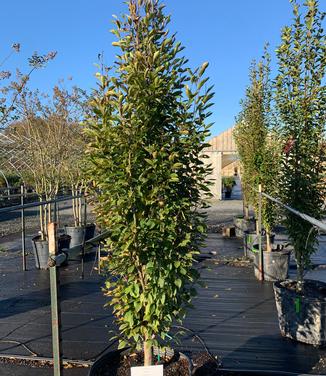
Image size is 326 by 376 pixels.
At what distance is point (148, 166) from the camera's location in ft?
6.62

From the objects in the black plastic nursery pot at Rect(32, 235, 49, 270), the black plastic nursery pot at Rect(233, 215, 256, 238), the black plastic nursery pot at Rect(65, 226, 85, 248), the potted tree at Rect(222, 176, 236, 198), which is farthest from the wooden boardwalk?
the potted tree at Rect(222, 176, 236, 198)

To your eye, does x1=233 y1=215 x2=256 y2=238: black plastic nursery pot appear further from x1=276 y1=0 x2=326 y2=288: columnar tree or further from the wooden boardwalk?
x1=276 y1=0 x2=326 y2=288: columnar tree

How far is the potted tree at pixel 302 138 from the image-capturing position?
3578mm

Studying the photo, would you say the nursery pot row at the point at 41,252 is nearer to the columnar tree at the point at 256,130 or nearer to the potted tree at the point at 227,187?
the columnar tree at the point at 256,130

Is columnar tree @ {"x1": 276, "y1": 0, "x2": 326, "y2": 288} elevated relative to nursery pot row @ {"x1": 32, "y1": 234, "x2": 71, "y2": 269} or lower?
elevated

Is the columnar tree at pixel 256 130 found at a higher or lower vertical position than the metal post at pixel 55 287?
higher

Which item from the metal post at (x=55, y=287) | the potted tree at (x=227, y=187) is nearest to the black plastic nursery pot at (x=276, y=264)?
the metal post at (x=55, y=287)

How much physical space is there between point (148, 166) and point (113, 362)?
1332 millimetres

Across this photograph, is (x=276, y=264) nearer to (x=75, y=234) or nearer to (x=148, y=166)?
(x=148, y=166)

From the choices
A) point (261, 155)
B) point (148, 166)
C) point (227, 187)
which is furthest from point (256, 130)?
point (227, 187)

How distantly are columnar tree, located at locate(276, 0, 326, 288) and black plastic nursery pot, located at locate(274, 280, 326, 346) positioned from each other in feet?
0.83

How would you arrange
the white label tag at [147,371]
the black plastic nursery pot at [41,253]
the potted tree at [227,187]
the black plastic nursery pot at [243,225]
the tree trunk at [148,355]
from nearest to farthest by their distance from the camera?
the white label tag at [147,371] < the tree trunk at [148,355] < the black plastic nursery pot at [41,253] < the black plastic nursery pot at [243,225] < the potted tree at [227,187]

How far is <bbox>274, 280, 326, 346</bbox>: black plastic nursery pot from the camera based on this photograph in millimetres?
3312

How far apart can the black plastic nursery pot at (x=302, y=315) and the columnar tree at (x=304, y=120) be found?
25 cm
